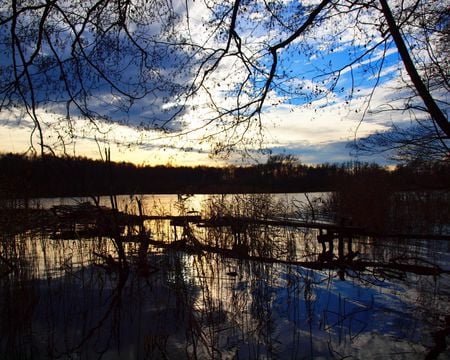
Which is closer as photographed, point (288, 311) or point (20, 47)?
point (20, 47)

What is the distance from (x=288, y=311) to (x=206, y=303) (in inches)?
50.3

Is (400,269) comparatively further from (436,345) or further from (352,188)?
(352,188)

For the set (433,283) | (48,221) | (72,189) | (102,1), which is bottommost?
(433,283)

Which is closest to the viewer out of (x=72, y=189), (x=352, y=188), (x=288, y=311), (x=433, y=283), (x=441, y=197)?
(x=72, y=189)

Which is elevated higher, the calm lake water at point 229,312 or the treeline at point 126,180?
the treeline at point 126,180

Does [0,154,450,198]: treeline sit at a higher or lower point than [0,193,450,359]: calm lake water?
higher

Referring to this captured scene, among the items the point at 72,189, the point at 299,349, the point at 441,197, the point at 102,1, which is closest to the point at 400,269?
the point at 299,349

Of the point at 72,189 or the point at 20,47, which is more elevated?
the point at 20,47

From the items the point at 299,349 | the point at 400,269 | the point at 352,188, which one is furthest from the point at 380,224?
the point at 299,349

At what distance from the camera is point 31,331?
4570mm

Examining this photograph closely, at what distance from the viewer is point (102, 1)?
4660mm

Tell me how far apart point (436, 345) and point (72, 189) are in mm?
4729

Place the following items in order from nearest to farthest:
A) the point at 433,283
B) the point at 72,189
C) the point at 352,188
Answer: the point at 72,189, the point at 433,283, the point at 352,188

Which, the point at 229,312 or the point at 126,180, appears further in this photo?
the point at 126,180
